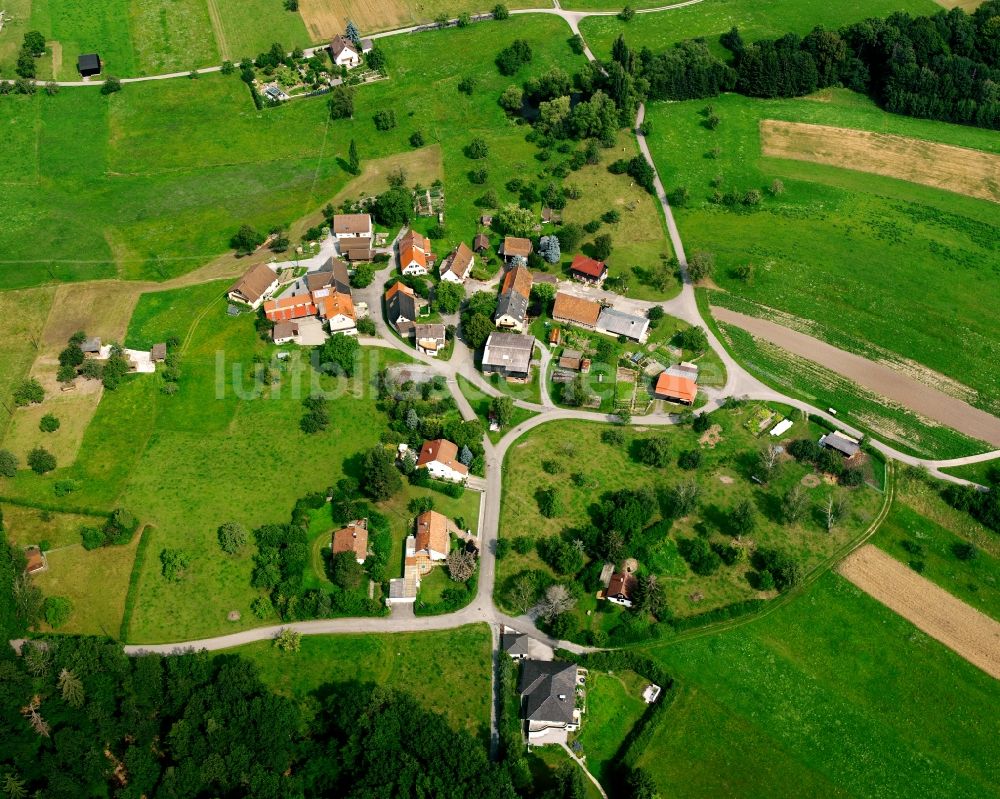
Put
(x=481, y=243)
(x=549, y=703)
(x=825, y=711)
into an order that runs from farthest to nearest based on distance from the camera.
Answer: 1. (x=481, y=243)
2. (x=825, y=711)
3. (x=549, y=703)

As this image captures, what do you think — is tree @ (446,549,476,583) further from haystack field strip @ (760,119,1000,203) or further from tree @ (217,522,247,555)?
haystack field strip @ (760,119,1000,203)

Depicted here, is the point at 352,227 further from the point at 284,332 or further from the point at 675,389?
the point at 675,389

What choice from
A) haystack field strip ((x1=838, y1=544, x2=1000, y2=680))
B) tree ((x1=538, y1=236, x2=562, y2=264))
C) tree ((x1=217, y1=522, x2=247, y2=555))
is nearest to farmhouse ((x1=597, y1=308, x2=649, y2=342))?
tree ((x1=538, y1=236, x2=562, y2=264))

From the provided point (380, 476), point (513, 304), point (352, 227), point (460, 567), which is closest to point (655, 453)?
point (460, 567)

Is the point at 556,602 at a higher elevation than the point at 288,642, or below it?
higher

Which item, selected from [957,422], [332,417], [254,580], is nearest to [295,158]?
[332,417]

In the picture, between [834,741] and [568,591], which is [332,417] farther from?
[834,741]

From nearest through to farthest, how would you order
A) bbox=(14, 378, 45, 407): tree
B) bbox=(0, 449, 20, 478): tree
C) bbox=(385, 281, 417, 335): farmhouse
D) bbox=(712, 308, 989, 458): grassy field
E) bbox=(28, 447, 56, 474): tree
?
bbox=(0, 449, 20, 478): tree
bbox=(28, 447, 56, 474): tree
bbox=(712, 308, 989, 458): grassy field
bbox=(14, 378, 45, 407): tree
bbox=(385, 281, 417, 335): farmhouse
